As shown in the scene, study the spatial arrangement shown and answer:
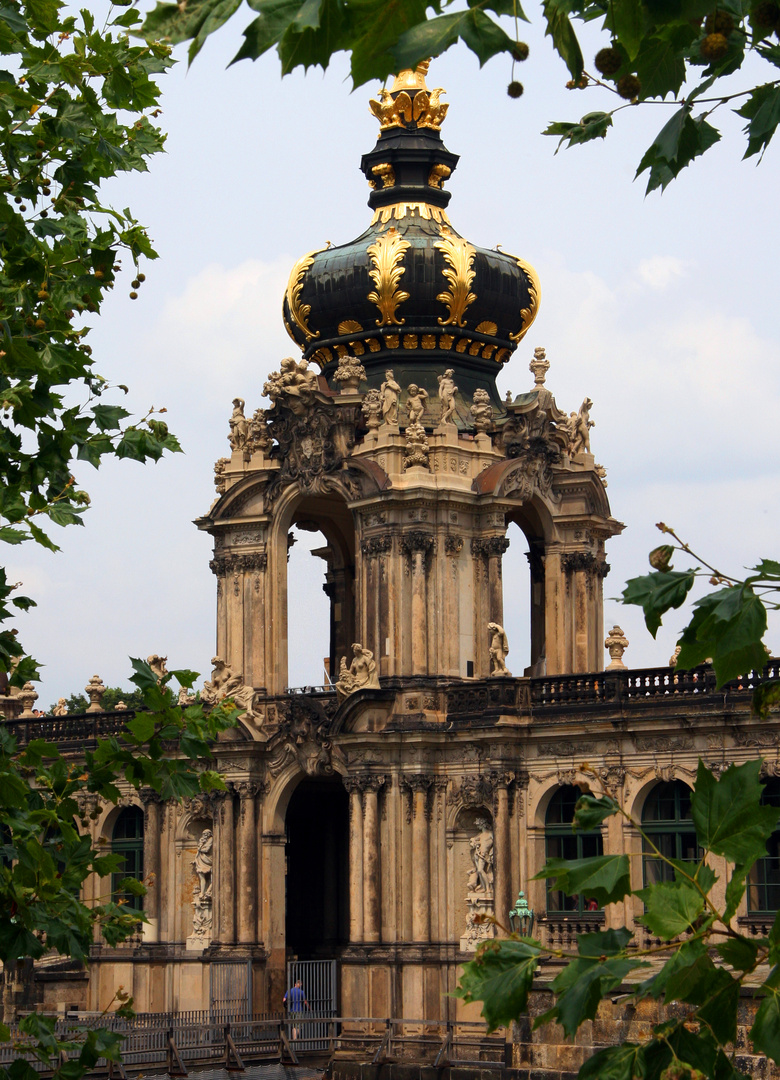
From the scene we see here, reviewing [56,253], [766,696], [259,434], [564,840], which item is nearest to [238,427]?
[259,434]

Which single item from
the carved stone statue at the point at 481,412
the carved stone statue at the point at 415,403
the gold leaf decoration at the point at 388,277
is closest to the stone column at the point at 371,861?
the carved stone statue at the point at 415,403

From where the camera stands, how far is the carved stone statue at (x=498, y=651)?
142 ft

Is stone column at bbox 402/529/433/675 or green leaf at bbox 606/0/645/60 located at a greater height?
stone column at bbox 402/529/433/675

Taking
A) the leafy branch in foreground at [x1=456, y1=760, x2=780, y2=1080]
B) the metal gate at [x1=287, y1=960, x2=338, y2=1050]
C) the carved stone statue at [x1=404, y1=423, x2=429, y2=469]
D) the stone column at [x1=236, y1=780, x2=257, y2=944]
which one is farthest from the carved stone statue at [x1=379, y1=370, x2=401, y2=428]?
the leafy branch in foreground at [x1=456, y1=760, x2=780, y2=1080]

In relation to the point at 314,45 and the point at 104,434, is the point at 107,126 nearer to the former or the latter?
the point at 104,434

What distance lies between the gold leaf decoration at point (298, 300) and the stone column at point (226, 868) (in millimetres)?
11668

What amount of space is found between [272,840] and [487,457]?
10.3m

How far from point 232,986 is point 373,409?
1366cm

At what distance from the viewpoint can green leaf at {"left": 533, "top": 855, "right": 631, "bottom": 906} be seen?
302 inches

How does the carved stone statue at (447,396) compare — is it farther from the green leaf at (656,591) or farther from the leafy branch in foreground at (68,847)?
the green leaf at (656,591)

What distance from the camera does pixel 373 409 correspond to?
4528 centimetres

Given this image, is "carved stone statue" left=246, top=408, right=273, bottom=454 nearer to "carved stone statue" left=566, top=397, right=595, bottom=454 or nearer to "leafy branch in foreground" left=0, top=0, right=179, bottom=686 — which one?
"carved stone statue" left=566, top=397, right=595, bottom=454

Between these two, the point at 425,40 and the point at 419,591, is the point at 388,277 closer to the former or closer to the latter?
the point at 419,591

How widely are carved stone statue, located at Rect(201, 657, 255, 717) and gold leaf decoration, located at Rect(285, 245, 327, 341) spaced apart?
28.6 feet
